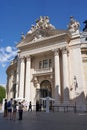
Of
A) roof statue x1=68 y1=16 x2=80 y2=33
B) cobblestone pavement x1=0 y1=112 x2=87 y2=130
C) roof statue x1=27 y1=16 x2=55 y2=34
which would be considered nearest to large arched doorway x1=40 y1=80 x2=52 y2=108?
roof statue x1=27 y1=16 x2=55 y2=34

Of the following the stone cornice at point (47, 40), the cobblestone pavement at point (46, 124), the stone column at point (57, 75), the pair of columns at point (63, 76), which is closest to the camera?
the cobblestone pavement at point (46, 124)

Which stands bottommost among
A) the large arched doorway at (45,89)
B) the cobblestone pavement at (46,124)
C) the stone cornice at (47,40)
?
the cobblestone pavement at (46,124)

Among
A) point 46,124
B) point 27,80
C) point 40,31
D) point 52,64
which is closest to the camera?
point 46,124

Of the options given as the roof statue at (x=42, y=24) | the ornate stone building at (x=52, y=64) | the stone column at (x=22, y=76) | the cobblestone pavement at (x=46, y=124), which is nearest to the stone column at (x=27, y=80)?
the ornate stone building at (x=52, y=64)

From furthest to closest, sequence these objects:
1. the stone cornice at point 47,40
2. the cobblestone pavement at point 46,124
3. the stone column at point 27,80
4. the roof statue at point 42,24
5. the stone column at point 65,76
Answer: the roof statue at point 42,24 < the stone column at point 27,80 < the stone cornice at point 47,40 < the stone column at point 65,76 < the cobblestone pavement at point 46,124

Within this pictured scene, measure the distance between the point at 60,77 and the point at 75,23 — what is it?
10274 mm

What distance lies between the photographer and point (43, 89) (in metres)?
31.4

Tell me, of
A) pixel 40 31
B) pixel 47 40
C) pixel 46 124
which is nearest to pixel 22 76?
pixel 47 40

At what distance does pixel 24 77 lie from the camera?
32.0 metres

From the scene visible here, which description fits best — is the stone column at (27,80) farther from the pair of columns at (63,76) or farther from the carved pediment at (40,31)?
the pair of columns at (63,76)

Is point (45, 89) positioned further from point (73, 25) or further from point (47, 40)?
point (73, 25)

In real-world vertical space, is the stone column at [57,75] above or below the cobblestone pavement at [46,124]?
above

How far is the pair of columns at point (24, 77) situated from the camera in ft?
99.7

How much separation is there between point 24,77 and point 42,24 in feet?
35.2
